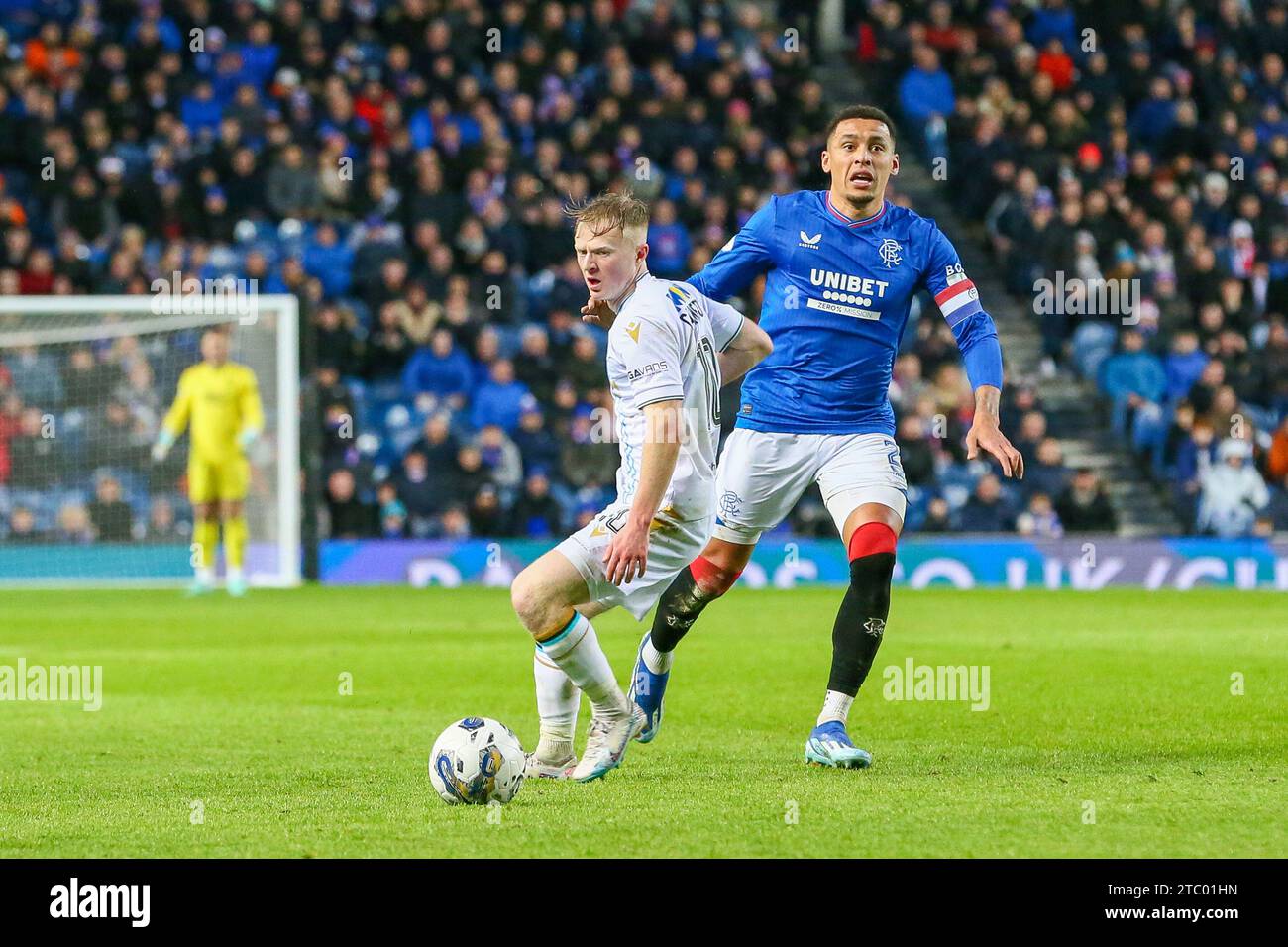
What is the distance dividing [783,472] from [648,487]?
63.2 inches

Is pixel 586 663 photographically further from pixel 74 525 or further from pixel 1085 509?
pixel 74 525

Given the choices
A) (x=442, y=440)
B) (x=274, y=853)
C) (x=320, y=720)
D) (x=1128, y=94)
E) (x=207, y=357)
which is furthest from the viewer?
(x=1128, y=94)

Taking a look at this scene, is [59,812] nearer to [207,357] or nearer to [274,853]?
[274,853]

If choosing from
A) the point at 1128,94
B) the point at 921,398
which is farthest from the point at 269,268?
the point at 1128,94

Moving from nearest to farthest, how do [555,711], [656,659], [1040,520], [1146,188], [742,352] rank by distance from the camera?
1. [555,711]
2. [742,352]
3. [656,659]
4. [1040,520]
5. [1146,188]

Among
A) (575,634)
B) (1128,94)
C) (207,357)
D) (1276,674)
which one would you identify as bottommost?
(1276,674)

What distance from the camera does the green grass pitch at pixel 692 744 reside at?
18.0 feet

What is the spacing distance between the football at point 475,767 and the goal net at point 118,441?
12623 millimetres

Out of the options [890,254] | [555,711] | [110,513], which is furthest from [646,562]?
[110,513]

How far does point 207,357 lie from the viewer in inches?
695

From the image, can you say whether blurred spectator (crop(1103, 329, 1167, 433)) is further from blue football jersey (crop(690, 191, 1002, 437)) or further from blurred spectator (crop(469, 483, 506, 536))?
blue football jersey (crop(690, 191, 1002, 437))

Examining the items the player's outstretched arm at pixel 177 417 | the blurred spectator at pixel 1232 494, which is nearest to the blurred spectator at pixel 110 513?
the player's outstretched arm at pixel 177 417

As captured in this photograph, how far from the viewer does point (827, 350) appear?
762cm
